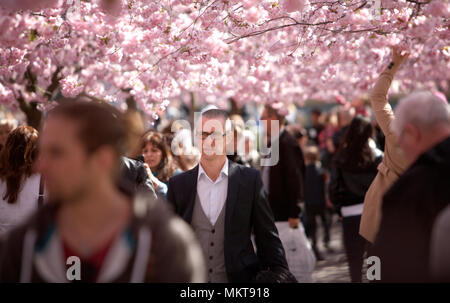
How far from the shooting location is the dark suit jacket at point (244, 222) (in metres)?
4.45

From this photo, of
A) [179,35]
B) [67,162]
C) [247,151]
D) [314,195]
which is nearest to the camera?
[67,162]

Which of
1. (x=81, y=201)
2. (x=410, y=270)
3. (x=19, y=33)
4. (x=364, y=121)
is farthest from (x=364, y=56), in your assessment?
(x=81, y=201)

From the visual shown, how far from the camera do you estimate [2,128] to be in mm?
7992

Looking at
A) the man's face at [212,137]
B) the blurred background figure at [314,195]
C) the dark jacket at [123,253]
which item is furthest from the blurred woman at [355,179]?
the dark jacket at [123,253]

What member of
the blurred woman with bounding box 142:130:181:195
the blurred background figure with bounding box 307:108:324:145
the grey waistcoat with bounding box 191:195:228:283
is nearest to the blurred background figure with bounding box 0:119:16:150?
the blurred woman with bounding box 142:130:181:195

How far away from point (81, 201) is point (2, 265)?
46 cm

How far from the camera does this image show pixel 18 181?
5.14 meters

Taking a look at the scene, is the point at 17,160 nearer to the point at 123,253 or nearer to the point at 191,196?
the point at 191,196

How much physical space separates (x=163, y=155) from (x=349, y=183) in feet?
7.45

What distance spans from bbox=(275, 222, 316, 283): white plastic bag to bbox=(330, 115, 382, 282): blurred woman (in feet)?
1.66

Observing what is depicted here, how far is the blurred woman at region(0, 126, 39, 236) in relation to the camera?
16.6 feet

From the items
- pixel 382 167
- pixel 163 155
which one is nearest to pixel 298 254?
pixel 163 155

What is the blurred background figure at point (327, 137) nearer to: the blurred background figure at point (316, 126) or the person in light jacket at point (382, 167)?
the blurred background figure at point (316, 126)
